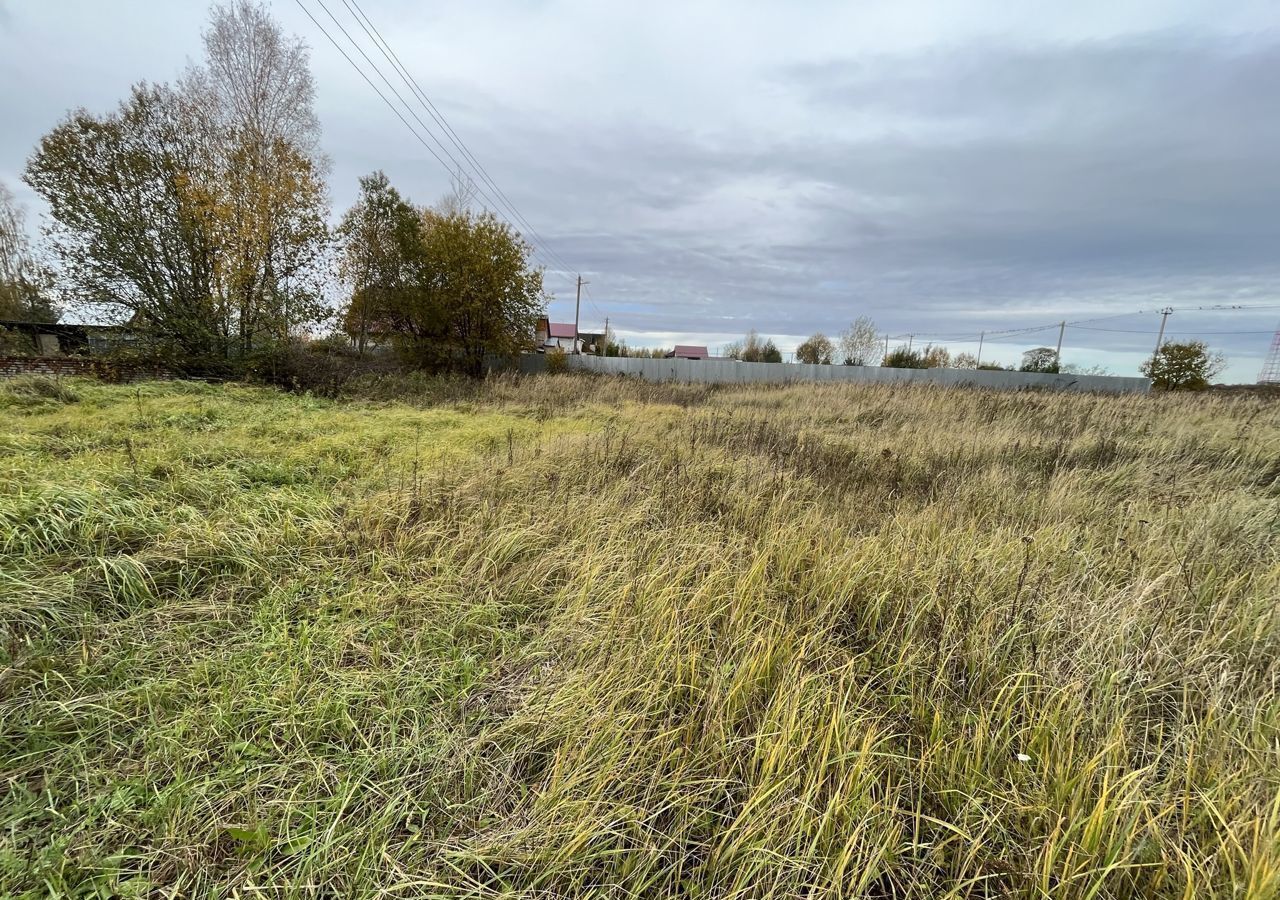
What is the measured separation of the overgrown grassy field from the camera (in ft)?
3.70

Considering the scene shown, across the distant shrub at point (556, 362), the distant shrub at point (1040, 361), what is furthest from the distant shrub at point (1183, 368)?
the distant shrub at point (556, 362)

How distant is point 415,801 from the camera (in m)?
1.24

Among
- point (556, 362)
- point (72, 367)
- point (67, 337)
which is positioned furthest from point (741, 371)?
point (67, 337)

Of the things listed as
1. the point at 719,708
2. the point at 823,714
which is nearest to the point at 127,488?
the point at 719,708

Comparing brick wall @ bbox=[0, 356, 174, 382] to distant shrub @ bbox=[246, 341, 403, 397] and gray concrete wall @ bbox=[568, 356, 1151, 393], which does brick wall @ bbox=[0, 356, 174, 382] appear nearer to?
distant shrub @ bbox=[246, 341, 403, 397]

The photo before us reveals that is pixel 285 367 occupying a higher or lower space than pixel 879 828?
higher

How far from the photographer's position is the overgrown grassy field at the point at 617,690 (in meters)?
1.13

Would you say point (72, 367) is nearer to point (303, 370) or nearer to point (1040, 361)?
point (303, 370)

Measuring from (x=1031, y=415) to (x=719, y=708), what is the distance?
1046 cm

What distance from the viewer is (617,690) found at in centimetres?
165

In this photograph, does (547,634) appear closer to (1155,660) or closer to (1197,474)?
(1155,660)

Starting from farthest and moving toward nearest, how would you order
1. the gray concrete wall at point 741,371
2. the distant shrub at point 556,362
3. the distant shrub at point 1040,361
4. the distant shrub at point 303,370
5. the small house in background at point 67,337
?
the distant shrub at point 1040,361 → the gray concrete wall at point 741,371 → the distant shrub at point 556,362 → the distant shrub at point 303,370 → the small house in background at point 67,337

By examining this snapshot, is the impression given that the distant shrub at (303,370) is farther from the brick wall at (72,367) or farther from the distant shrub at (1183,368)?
the distant shrub at (1183,368)

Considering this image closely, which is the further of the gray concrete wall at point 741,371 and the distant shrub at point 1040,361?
the distant shrub at point 1040,361
